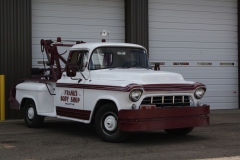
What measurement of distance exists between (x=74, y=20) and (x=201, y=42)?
4907 millimetres

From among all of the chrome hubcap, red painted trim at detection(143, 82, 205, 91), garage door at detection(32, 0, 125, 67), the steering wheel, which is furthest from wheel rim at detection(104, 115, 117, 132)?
garage door at detection(32, 0, 125, 67)

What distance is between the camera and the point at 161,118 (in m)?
8.22

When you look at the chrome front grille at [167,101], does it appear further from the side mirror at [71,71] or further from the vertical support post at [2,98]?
the vertical support post at [2,98]

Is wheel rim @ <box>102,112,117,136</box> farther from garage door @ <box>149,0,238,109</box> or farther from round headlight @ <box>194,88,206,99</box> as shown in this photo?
garage door @ <box>149,0,238,109</box>

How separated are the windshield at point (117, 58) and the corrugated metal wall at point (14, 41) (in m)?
4.22

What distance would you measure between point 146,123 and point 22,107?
4.75 m

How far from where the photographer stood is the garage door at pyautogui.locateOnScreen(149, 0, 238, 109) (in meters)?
15.2

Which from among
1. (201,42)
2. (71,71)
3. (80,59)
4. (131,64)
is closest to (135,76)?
(131,64)

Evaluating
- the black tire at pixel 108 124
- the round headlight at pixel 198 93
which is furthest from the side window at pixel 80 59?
the round headlight at pixel 198 93

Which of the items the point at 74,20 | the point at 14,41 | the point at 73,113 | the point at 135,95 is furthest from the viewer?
the point at 74,20

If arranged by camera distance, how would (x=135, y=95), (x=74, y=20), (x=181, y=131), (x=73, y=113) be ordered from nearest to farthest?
1. (x=135, y=95)
2. (x=73, y=113)
3. (x=181, y=131)
4. (x=74, y=20)

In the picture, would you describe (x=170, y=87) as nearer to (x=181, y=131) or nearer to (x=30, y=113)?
(x=181, y=131)

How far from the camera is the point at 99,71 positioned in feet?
29.9

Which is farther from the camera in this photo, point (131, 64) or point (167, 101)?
point (131, 64)
